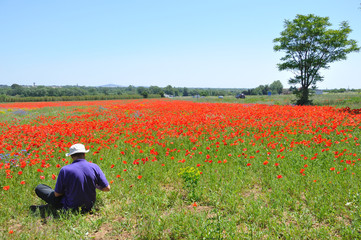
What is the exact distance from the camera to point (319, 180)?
487 cm

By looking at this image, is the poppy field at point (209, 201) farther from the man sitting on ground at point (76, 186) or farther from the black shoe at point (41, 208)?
the man sitting on ground at point (76, 186)

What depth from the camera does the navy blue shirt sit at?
4059mm

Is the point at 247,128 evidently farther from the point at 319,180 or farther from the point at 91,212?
the point at 91,212

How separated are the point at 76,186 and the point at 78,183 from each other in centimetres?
7

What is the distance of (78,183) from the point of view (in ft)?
13.4

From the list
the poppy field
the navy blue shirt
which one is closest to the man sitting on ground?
the navy blue shirt

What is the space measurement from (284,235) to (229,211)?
101cm

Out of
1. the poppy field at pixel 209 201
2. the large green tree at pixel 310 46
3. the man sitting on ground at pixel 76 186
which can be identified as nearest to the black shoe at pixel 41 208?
the man sitting on ground at pixel 76 186

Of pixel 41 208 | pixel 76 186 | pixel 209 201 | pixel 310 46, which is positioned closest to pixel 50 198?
pixel 41 208

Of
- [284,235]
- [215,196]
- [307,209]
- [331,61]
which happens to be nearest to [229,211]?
[215,196]

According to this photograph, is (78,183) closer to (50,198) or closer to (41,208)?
(50,198)

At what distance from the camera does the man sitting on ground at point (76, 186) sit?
4.07 m

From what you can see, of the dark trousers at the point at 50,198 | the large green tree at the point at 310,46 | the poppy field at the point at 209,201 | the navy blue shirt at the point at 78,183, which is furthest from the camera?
the large green tree at the point at 310,46

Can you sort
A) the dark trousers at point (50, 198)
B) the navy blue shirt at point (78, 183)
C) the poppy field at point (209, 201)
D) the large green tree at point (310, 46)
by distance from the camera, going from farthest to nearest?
1. the large green tree at point (310, 46)
2. the dark trousers at point (50, 198)
3. the navy blue shirt at point (78, 183)
4. the poppy field at point (209, 201)
